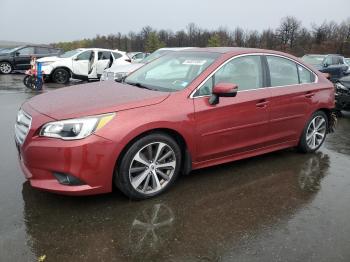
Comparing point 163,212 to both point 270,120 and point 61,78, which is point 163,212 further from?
point 61,78

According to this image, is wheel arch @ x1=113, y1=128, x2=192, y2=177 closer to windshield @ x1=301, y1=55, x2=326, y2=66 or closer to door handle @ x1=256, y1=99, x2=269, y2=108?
door handle @ x1=256, y1=99, x2=269, y2=108

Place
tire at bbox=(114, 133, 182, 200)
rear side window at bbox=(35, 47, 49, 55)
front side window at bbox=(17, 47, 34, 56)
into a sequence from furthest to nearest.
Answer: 1. rear side window at bbox=(35, 47, 49, 55)
2. front side window at bbox=(17, 47, 34, 56)
3. tire at bbox=(114, 133, 182, 200)

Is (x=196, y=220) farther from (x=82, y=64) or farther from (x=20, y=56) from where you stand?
(x=20, y=56)

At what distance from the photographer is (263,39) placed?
75.3 metres

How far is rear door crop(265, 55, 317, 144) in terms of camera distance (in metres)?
5.22

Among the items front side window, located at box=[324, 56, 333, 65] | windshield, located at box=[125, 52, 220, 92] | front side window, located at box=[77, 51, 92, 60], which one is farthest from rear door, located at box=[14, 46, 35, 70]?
windshield, located at box=[125, 52, 220, 92]

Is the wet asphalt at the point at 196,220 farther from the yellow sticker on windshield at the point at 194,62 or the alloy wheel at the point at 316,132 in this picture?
the yellow sticker on windshield at the point at 194,62

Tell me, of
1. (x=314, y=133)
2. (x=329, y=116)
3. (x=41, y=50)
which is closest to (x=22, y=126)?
(x=314, y=133)

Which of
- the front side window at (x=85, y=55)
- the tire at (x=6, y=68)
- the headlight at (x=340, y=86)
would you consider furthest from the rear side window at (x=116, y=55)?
the headlight at (x=340, y=86)

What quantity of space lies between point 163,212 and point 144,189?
36 centimetres

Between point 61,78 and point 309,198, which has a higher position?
point 61,78

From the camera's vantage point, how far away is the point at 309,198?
172 inches

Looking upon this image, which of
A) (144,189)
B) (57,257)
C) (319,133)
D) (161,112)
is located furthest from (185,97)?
(319,133)

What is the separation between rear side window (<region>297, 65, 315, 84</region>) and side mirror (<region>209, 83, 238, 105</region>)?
5.77 ft
